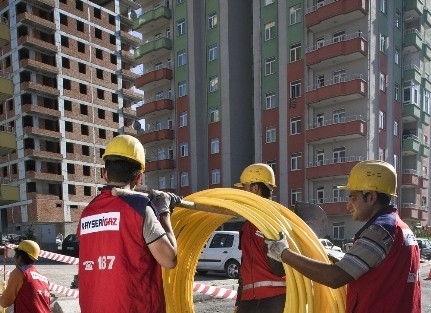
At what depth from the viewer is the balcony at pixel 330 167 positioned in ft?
100

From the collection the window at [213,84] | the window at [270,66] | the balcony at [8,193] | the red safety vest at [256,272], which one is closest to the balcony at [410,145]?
the window at [270,66]

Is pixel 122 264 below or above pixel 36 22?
below

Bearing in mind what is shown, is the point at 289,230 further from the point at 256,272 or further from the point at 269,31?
the point at 269,31

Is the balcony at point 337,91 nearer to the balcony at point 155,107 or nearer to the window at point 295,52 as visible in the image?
the window at point 295,52

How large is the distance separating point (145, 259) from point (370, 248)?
4.33 ft

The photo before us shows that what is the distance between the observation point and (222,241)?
16.8 meters

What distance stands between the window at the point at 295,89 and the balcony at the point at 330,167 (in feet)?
16.4

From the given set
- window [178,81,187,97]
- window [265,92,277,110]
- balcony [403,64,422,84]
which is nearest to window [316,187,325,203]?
window [265,92,277,110]

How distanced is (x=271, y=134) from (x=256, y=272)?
30.8 metres

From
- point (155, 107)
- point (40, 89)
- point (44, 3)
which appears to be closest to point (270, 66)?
point (155, 107)

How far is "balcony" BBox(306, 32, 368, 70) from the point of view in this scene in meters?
30.6

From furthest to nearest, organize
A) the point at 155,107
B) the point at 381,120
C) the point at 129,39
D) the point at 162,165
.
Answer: the point at 129,39
the point at 155,107
the point at 162,165
the point at 381,120

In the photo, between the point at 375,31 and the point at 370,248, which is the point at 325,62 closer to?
the point at 375,31

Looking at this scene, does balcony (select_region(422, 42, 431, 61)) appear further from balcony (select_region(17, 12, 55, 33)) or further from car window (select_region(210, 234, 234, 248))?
balcony (select_region(17, 12, 55, 33))
